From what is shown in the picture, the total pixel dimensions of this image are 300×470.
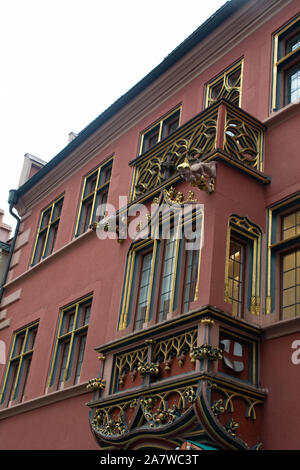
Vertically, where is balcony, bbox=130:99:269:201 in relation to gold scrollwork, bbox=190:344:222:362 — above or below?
above

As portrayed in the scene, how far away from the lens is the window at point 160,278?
9648mm

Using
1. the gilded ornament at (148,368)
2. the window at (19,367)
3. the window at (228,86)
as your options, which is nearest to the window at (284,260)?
the gilded ornament at (148,368)

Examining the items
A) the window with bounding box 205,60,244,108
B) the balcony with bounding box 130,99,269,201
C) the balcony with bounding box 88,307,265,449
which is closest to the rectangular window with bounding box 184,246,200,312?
the balcony with bounding box 88,307,265,449

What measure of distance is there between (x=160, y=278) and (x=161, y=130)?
4.86 m

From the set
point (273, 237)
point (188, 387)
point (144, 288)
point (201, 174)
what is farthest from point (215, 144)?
point (188, 387)

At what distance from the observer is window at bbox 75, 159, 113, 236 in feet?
50.3

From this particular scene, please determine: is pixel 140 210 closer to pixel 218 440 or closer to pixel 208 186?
pixel 208 186

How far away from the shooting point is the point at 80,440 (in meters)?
11.8

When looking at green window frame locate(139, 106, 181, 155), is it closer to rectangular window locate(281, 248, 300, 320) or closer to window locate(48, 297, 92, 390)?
window locate(48, 297, 92, 390)

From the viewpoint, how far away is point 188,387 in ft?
27.2

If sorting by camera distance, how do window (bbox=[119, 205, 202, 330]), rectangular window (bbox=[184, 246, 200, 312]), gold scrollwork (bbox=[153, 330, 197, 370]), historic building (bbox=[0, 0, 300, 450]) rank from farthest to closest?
window (bbox=[119, 205, 202, 330])
rectangular window (bbox=[184, 246, 200, 312])
gold scrollwork (bbox=[153, 330, 197, 370])
historic building (bbox=[0, 0, 300, 450])

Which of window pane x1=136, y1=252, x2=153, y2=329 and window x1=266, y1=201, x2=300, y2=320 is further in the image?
window pane x1=136, y1=252, x2=153, y2=329

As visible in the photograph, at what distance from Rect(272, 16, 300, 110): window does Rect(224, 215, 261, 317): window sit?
261 centimetres

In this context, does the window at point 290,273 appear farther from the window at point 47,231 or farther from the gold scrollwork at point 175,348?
Answer: the window at point 47,231
